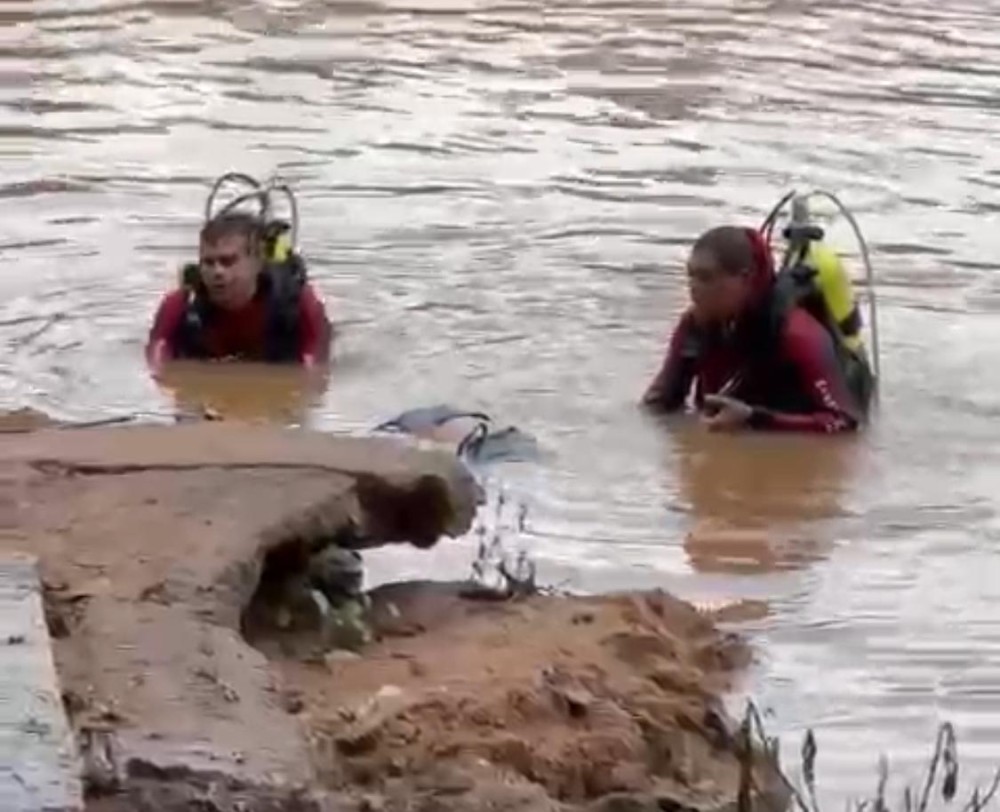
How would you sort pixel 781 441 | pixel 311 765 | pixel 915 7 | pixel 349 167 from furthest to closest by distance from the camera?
1. pixel 915 7
2. pixel 349 167
3. pixel 781 441
4. pixel 311 765

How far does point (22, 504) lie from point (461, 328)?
4.38 metres

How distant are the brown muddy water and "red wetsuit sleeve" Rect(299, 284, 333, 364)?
5.0 inches

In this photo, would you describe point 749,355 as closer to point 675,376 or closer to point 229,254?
point 675,376

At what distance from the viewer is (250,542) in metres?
5.81

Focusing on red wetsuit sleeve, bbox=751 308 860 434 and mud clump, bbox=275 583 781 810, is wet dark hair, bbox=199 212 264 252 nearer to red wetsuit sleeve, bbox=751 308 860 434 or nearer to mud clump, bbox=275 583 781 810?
red wetsuit sleeve, bbox=751 308 860 434

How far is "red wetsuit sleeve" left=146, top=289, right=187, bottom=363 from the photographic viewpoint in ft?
31.7

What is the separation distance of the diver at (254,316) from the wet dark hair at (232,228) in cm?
2

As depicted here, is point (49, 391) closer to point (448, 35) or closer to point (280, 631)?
point (280, 631)

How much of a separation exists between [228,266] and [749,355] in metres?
1.75

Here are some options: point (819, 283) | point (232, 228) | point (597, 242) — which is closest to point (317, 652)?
point (819, 283)

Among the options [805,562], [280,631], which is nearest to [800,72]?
[805,562]

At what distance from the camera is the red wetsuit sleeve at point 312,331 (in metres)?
9.69

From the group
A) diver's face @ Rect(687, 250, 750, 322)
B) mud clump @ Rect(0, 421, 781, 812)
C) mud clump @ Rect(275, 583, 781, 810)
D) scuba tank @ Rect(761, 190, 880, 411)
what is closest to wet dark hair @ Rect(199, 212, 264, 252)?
diver's face @ Rect(687, 250, 750, 322)

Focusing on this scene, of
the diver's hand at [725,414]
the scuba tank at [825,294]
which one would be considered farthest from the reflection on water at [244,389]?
the scuba tank at [825,294]
